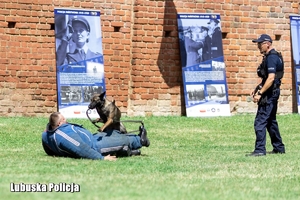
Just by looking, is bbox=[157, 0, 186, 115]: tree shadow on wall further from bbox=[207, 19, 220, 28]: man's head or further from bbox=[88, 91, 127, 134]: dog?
bbox=[88, 91, 127, 134]: dog

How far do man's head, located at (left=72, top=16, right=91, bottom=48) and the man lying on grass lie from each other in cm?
669

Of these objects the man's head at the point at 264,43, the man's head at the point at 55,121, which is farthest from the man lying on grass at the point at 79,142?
the man's head at the point at 264,43

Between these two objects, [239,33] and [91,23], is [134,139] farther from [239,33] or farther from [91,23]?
[239,33]

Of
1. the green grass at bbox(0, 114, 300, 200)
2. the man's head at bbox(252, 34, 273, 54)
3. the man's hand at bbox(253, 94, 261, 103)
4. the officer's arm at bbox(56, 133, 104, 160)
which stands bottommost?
the green grass at bbox(0, 114, 300, 200)

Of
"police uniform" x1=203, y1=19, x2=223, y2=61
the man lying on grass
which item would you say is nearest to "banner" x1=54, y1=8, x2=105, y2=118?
"police uniform" x1=203, y1=19, x2=223, y2=61

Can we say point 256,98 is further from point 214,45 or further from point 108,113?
point 214,45

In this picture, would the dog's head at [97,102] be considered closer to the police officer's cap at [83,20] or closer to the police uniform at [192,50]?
the police officer's cap at [83,20]

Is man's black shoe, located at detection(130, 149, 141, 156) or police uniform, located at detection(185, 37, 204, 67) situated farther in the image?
police uniform, located at detection(185, 37, 204, 67)

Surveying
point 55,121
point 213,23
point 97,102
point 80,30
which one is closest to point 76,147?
point 55,121

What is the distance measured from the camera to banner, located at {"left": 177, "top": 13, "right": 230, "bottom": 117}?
63.7 feet

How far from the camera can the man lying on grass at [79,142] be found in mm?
11227

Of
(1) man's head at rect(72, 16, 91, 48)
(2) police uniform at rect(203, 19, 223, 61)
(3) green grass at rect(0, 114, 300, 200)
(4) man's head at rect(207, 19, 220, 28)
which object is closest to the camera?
(3) green grass at rect(0, 114, 300, 200)

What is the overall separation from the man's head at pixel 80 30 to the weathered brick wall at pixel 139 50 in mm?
395

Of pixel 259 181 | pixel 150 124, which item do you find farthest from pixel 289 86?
pixel 259 181
